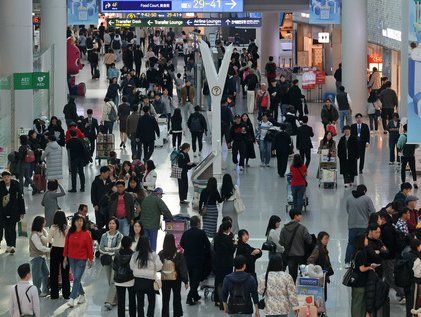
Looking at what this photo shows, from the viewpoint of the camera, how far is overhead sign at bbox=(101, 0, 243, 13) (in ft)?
145

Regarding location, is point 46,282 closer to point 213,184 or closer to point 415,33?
point 213,184

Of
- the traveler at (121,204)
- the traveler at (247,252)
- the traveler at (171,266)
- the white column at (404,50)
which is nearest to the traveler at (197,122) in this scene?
the white column at (404,50)

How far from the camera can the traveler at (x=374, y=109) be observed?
37781 mm

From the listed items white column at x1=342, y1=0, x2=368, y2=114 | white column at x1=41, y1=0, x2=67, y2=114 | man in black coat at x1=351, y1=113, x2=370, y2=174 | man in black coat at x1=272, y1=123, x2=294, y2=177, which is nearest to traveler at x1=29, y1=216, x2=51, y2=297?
man in black coat at x1=272, y1=123, x2=294, y2=177

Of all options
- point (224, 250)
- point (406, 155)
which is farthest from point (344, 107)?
point (224, 250)

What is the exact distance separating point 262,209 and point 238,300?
1042cm

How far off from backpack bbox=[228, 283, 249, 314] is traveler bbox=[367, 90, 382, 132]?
21.3 metres

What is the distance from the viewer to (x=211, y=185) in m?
22.0

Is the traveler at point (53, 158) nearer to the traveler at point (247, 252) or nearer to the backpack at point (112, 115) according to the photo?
the backpack at point (112, 115)

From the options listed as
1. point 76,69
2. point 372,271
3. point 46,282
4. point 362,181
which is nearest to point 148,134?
point 362,181

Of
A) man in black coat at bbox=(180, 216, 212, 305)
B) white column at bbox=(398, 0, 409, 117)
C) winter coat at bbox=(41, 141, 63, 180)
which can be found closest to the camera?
man in black coat at bbox=(180, 216, 212, 305)

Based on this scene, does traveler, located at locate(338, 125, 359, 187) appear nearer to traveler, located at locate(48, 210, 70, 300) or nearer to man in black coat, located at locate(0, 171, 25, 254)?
man in black coat, located at locate(0, 171, 25, 254)

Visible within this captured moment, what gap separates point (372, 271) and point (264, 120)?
1466 cm

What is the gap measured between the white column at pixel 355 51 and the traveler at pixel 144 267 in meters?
24.5
